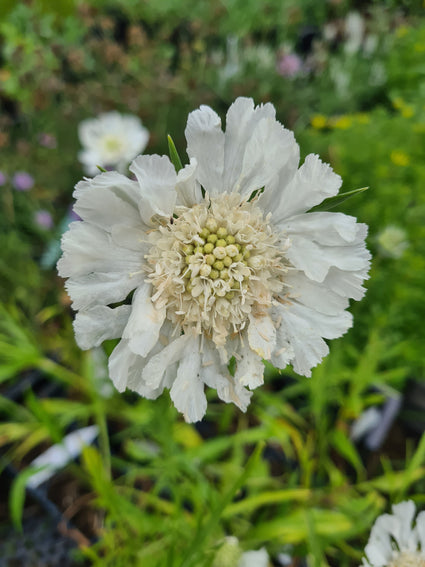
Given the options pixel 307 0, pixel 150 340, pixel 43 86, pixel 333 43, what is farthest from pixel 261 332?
pixel 307 0

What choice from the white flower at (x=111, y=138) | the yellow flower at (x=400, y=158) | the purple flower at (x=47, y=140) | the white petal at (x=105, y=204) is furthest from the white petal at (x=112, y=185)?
the purple flower at (x=47, y=140)

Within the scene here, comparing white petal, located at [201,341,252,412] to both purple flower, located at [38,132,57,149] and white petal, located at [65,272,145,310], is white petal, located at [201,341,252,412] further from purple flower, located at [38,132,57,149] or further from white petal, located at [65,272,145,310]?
purple flower, located at [38,132,57,149]

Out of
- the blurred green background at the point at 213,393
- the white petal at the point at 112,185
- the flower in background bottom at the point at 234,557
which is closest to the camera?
the white petal at the point at 112,185

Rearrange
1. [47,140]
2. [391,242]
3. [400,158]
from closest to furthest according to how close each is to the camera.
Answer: [391,242] < [400,158] < [47,140]

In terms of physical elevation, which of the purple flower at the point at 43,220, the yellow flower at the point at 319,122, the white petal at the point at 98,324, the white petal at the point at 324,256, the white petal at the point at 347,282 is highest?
the white petal at the point at 324,256

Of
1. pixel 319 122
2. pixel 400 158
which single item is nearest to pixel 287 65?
pixel 319 122

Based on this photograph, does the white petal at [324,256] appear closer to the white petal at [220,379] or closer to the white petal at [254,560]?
the white petal at [220,379]

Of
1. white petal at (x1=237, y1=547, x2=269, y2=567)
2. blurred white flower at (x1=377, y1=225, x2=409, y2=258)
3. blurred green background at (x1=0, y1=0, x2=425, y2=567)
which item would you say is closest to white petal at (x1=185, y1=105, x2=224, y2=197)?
blurred green background at (x1=0, y1=0, x2=425, y2=567)

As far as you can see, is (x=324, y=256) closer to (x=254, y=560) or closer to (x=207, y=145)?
(x=207, y=145)
